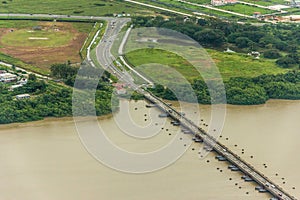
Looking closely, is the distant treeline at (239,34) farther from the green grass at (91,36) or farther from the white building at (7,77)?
the white building at (7,77)

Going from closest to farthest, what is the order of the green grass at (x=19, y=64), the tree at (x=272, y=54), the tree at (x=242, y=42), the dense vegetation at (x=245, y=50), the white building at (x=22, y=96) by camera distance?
the white building at (x=22, y=96) → the dense vegetation at (x=245, y=50) → the green grass at (x=19, y=64) → the tree at (x=272, y=54) → the tree at (x=242, y=42)

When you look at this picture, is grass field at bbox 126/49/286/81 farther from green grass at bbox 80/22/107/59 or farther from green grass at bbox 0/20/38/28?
green grass at bbox 0/20/38/28

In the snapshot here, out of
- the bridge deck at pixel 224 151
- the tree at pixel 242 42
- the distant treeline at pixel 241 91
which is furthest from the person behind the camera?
the tree at pixel 242 42

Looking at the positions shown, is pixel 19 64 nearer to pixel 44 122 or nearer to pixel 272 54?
pixel 44 122

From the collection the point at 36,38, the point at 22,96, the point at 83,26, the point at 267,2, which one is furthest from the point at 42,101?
the point at 267,2

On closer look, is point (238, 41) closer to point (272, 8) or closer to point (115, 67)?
point (115, 67)

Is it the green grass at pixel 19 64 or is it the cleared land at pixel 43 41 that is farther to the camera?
the cleared land at pixel 43 41

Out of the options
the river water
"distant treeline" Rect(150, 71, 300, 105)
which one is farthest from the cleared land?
the river water

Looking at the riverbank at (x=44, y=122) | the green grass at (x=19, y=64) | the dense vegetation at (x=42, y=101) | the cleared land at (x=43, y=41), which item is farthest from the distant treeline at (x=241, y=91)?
the cleared land at (x=43, y=41)
